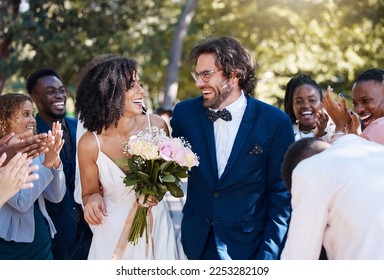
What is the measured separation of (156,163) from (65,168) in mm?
2062

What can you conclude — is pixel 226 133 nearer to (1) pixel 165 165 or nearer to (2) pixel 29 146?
(1) pixel 165 165

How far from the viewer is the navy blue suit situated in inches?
225

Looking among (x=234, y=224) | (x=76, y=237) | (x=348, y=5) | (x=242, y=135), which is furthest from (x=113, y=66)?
(x=348, y=5)

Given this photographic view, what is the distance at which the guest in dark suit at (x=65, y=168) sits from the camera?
5.76 m

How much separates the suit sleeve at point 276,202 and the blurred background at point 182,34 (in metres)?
14.4

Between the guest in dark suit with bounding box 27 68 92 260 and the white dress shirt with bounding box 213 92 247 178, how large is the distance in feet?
6.40

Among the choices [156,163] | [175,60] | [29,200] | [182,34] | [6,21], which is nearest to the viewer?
[156,163]

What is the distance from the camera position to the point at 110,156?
4652mm

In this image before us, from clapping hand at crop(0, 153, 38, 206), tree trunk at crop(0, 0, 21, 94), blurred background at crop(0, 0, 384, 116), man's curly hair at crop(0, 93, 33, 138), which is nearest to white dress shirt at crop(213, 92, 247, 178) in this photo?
clapping hand at crop(0, 153, 38, 206)

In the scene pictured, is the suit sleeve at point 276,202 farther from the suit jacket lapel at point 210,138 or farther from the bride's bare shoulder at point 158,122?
the bride's bare shoulder at point 158,122

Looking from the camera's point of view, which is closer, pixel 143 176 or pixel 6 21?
pixel 143 176

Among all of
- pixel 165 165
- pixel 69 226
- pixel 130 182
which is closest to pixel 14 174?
pixel 130 182

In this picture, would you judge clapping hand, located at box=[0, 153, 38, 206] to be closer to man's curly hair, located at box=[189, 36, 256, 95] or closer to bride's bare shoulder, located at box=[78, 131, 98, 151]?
bride's bare shoulder, located at box=[78, 131, 98, 151]
